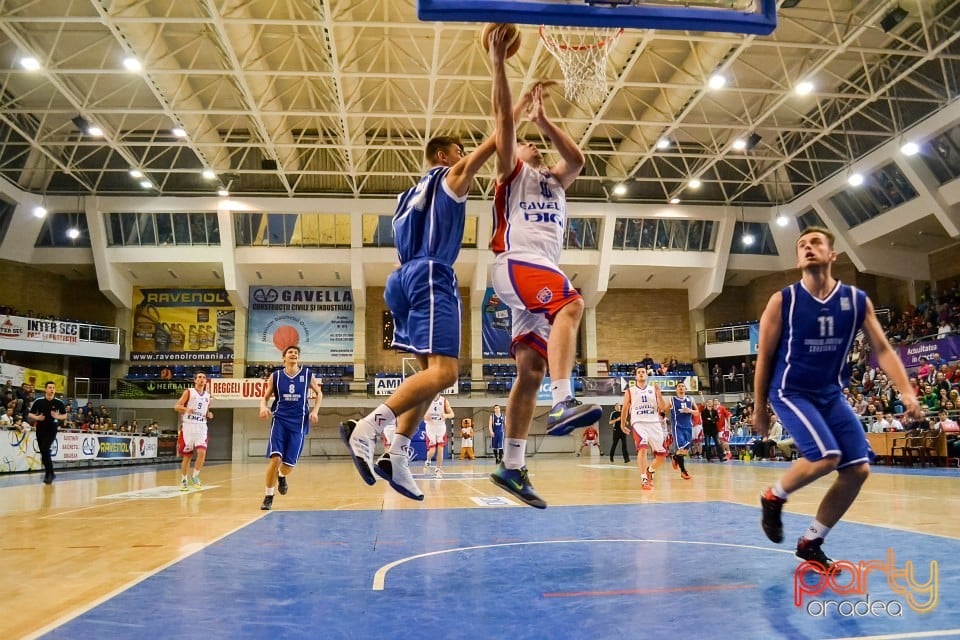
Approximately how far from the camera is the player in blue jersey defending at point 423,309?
14.0 ft

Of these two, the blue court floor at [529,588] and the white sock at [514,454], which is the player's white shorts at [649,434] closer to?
the blue court floor at [529,588]

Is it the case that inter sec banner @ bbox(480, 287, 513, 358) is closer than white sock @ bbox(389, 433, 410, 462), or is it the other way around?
white sock @ bbox(389, 433, 410, 462)

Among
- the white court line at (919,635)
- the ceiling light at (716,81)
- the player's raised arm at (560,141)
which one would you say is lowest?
the white court line at (919,635)

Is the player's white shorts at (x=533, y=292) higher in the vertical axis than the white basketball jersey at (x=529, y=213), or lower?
lower

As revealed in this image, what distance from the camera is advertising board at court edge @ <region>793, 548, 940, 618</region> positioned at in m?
3.49

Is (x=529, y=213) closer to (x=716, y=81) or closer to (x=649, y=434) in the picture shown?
(x=649, y=434)

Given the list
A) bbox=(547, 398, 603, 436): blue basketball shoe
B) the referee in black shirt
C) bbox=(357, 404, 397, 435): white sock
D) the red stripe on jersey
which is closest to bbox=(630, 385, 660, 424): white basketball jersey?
the red stripe on jersey

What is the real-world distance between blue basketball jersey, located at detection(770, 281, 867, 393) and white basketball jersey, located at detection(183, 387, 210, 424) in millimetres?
11163

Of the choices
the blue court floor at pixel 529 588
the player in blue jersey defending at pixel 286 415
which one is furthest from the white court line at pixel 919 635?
the player in blue jersey defending at pixel 286 415

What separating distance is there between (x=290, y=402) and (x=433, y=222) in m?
5.87

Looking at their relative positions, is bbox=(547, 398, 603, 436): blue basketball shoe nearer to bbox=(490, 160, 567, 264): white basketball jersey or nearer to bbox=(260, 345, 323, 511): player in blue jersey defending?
bbox=(490, 160, 567, 264): white basketball jersey

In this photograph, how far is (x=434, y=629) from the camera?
10.6 feet

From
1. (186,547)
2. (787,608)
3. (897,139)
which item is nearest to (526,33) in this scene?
(897,139)

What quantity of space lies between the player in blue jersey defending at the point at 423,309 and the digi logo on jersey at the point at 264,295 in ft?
105
